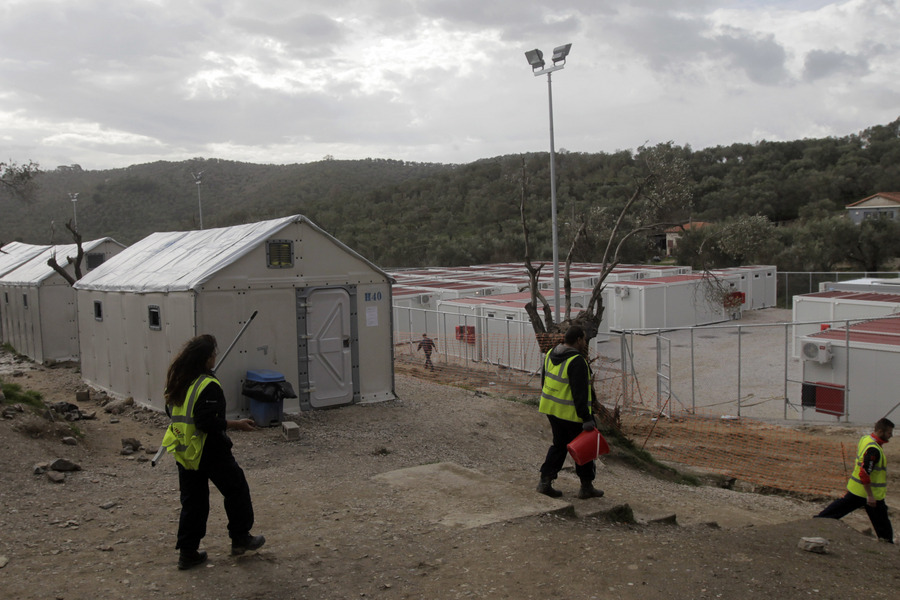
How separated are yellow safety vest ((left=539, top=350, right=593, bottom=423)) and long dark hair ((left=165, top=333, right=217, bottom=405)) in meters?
2.89

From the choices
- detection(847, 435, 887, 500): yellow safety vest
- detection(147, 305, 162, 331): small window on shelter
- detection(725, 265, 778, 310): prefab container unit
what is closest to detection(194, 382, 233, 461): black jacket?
detection(847, 435, 887, 500): yellow safety vest

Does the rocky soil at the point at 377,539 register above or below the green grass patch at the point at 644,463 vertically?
above

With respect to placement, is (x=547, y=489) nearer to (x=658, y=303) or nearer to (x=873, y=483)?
(x=873, y=483)

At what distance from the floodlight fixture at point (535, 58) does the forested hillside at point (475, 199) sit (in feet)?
97.0

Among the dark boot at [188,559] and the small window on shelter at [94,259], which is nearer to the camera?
the dark boot at [188,559]

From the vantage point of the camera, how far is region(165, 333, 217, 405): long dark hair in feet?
14.3

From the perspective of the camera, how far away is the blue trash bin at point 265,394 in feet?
30.5

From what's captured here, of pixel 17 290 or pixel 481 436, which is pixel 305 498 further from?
pixel 17 290

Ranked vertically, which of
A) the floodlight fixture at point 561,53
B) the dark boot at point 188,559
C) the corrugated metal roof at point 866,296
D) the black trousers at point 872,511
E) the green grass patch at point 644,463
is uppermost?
the floodlight fixture at point 561,53

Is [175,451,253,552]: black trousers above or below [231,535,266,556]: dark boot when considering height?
above

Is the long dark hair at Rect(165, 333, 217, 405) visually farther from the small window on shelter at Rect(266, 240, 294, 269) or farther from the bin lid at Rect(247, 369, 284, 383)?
the small window on shelter at Rect(266, 240, 294, 269)

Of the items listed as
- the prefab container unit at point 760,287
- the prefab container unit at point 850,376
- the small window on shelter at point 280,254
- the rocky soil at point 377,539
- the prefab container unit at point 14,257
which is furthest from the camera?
the prefab container unit at point 760,287

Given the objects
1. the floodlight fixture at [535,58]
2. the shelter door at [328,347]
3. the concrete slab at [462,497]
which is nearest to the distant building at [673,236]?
the floodlight fixture at [535,58]

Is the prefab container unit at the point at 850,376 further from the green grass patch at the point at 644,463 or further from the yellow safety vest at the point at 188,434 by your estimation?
the yellow safety vest at the point at 188,434
